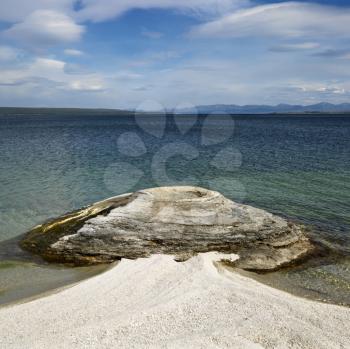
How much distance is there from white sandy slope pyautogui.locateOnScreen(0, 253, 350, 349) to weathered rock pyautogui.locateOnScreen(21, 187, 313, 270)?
A: 193 cm

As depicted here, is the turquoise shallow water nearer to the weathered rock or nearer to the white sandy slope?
the weathered rock

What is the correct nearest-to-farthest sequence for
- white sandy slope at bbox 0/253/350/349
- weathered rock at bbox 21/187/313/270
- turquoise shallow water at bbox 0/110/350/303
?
white sandy slope at bbox 0/253/350/349 → weathered rock at bbox 21/187/313/270 → turquoise shallow water at bbox 0/110/350/303

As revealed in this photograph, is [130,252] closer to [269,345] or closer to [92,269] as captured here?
[92,269]

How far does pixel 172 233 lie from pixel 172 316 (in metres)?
5.51

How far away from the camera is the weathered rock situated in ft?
54.0

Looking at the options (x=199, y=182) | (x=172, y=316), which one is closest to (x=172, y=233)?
(x=172, y=316)

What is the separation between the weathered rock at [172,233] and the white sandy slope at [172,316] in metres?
1.93

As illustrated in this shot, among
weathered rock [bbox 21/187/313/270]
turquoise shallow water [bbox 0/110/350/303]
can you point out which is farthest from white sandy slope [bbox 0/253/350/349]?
turquoise shallow water [bbox 0/110/350/303]

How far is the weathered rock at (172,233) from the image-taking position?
16469 mm

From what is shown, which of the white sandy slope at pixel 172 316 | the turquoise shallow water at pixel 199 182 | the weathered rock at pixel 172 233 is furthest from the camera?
the turquoise shallow water at pixel 199 182

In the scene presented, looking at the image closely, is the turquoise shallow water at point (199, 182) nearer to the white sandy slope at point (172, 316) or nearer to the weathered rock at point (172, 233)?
the weathered rock at point (172, 233)

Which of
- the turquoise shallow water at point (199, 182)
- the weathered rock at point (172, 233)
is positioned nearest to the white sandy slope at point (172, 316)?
the weathered rock at point (172, 233)

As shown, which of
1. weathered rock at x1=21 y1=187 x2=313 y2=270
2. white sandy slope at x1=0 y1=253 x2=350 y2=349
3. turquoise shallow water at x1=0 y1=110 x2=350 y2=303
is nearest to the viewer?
white sandy slope at x1=0 y1=253 x2=350 y2=349

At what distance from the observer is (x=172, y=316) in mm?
11328
